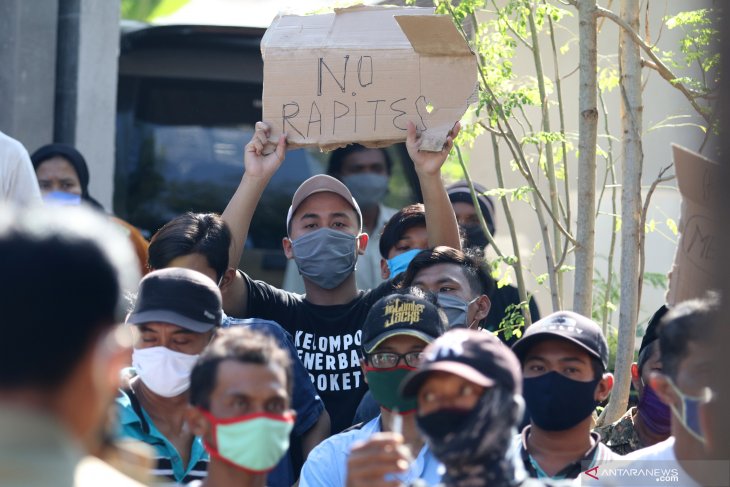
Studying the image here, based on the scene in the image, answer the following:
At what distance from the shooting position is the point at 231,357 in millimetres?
3355

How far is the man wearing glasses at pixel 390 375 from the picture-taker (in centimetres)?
402

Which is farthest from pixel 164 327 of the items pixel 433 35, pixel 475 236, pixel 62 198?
pixel 475 236

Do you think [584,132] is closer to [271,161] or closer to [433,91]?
[433,91]

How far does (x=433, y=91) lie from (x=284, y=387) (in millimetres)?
2043

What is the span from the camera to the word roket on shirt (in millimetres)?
4910

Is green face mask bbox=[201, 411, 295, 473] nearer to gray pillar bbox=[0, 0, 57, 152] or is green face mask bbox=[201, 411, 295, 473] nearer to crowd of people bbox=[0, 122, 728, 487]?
crowd of people bbox=[0, 122, 728, 487]

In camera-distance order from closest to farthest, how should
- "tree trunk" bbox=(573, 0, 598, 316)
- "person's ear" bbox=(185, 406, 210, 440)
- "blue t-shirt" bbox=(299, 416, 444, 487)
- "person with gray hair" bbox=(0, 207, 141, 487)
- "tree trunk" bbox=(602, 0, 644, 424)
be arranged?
"person with gray hair" bbox=(0, 207, 141, 487) < "person's ear" bbox=(185, 406, 210, 440) < "blue t-shirt" bbox=(299, 416, 444, 487) < "tree trunk" bbox=(602, 0, 644, 424) < "tree trunk" bbox=(573, 0, 598, 316)

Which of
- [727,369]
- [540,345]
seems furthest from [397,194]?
[727,369]

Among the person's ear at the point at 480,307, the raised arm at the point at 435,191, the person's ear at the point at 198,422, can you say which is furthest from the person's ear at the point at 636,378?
the person's ear at the point at 198,422

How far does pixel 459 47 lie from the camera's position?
495 cm

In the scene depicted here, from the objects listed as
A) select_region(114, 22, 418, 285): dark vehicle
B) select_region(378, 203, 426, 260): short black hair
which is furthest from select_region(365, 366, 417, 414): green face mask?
select_region(114, 22, 418, 285): dark vehicle

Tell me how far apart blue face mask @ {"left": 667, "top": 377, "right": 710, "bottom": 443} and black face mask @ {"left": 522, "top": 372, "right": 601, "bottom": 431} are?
26.3 inches

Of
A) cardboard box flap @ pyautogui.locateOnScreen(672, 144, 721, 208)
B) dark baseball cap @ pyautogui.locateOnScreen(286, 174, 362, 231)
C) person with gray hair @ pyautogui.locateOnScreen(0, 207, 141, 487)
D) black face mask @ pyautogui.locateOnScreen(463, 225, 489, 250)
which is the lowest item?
black face mask @ pyautogui.locateOnScreen(463, 225, 489, 250)

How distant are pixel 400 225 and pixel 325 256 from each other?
59 centimetres
